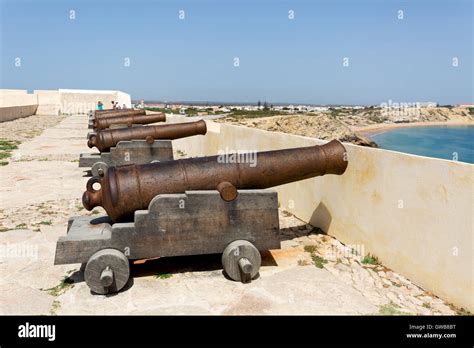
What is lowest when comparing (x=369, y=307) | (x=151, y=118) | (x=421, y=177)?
(x=369, y=307)

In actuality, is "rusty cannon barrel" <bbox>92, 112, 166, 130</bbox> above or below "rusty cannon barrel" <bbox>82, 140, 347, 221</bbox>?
above

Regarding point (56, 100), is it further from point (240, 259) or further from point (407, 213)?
point (407, 213)

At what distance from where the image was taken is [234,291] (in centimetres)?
367

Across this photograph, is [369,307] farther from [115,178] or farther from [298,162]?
[115,178]

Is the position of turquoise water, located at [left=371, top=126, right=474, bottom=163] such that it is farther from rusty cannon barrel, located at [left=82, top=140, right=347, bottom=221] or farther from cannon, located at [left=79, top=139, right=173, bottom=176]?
rusty cannon barrel, located at [left=82, top=140, right=347, bottom=221]

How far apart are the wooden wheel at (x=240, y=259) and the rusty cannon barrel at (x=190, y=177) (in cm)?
47

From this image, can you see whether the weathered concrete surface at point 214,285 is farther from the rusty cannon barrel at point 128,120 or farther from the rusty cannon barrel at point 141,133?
the rusty cannon barrel at point 128,120

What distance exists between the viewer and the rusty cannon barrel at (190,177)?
12.5 ft

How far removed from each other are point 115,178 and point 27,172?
272 inches

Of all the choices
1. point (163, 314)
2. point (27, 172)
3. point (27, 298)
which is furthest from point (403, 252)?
point (27, 172)

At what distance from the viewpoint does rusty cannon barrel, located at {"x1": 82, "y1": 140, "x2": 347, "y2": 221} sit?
380 centimetres
